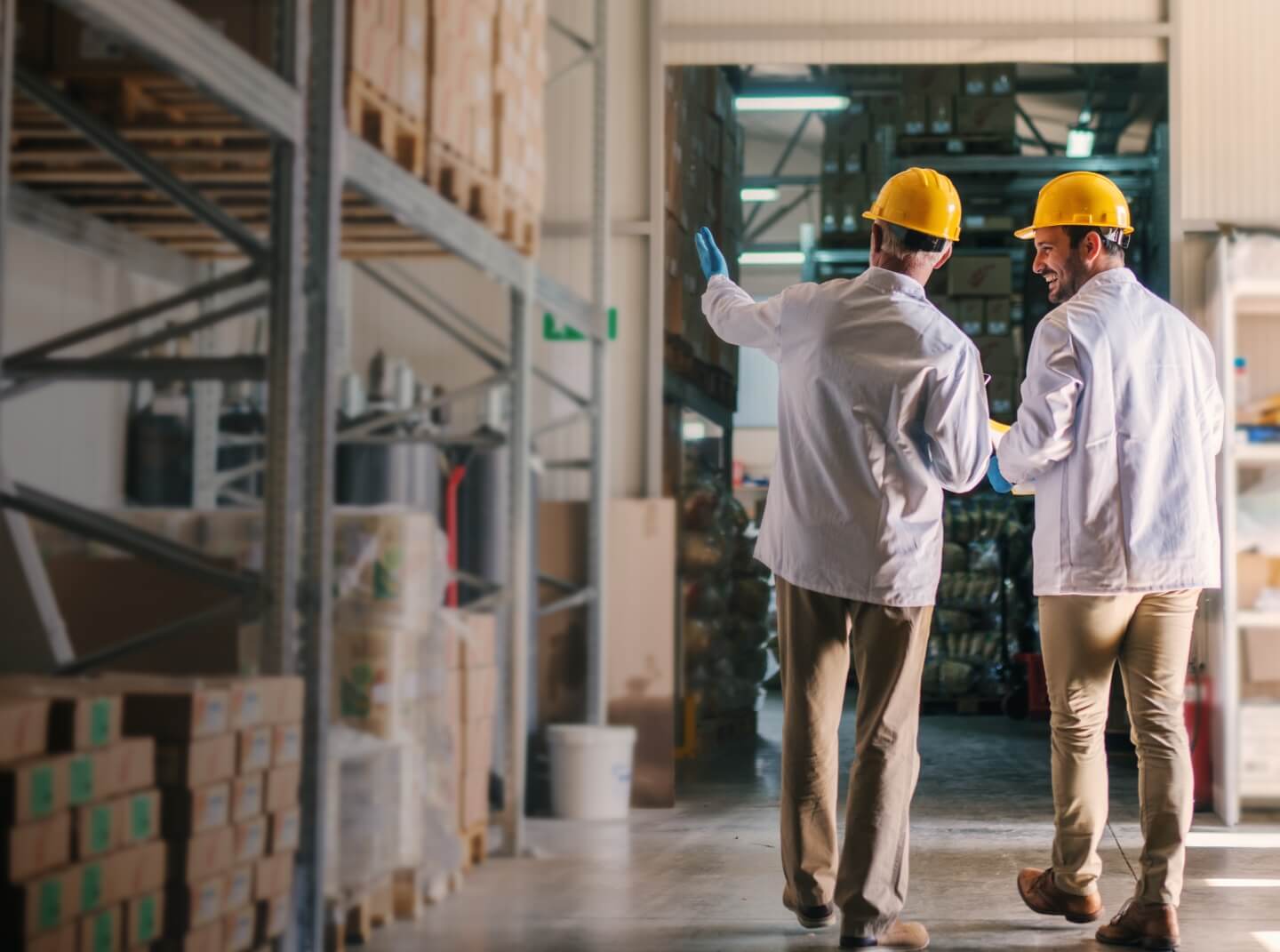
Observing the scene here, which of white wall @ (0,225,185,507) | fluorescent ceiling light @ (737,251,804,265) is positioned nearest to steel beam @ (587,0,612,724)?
white wall @ (0,225,185,507)

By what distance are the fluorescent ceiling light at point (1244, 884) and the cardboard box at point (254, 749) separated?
11.1 ft

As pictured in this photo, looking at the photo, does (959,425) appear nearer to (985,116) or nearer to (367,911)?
(367,911)

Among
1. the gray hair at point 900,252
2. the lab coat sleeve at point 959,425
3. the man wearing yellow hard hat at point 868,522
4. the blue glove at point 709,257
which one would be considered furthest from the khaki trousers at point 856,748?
the blue glove at point 709,257

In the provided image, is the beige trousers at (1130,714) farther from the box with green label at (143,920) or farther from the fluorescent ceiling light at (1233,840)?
the box with green label at (143,920)

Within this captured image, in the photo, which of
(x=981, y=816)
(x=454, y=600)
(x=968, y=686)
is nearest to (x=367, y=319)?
(x=454, y=600)

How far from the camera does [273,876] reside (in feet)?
12.8

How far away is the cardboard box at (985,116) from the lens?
10352 mm

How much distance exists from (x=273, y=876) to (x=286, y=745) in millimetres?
336

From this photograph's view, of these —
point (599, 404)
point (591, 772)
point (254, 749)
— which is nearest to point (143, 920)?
point (254, 749)

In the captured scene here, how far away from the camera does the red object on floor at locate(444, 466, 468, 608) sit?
6.74 m

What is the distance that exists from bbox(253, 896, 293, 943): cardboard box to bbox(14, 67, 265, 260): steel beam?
169 cm

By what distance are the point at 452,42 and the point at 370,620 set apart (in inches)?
79.3

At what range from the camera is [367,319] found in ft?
25.5

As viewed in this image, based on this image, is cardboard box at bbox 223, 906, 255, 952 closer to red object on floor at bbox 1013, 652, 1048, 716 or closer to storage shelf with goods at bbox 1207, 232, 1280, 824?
storage shelf with goods at bbox 1207, 232, 1280, 824
